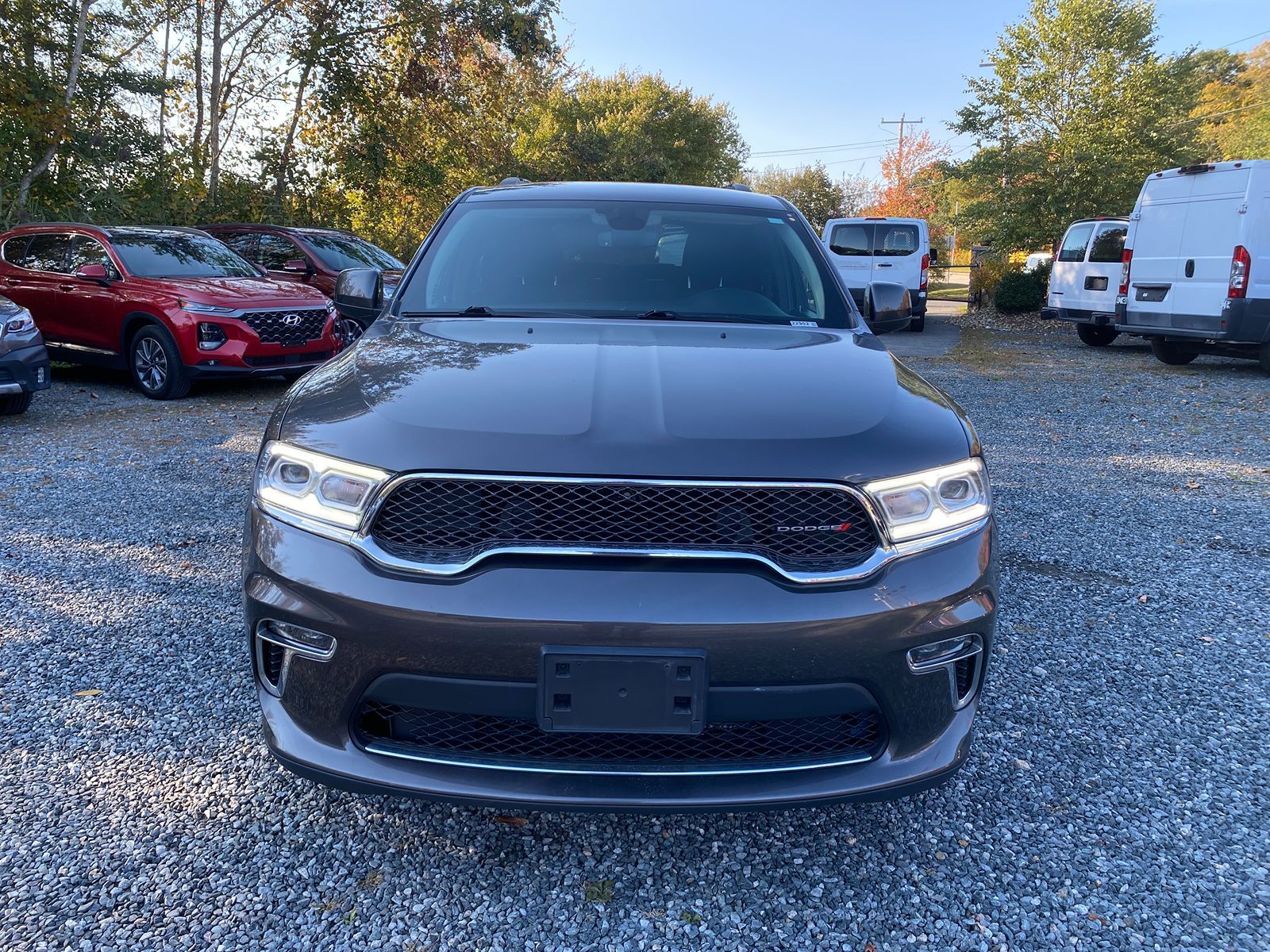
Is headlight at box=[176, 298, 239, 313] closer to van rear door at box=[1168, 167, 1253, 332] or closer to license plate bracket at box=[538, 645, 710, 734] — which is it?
license plate bracket at box=[538, 645, 710, 734]

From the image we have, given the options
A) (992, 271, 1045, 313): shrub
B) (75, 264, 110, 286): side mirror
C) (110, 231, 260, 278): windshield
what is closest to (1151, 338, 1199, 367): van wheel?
(992, 271, 1045, 313): shrub

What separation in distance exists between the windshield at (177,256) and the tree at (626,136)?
805 inches

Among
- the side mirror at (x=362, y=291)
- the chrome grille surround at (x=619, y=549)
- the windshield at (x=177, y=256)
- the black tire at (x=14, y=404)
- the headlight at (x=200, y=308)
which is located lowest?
the black tire at (x=14, y=404)

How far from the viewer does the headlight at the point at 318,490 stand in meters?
1.89

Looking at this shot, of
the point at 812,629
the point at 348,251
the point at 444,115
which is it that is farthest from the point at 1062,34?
the point at 812,629

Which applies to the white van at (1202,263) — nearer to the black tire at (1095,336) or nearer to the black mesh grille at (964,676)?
the black tire at (1095,336)

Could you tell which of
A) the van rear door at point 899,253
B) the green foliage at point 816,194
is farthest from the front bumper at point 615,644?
the green foliage at point 816,194

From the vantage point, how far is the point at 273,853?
2.15 m

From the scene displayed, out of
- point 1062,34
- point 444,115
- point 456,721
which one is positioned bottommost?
point 456,721

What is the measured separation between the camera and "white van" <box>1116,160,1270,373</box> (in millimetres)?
10211

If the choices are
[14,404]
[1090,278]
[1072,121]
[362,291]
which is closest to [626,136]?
[1072,121]

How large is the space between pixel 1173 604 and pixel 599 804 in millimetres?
3202

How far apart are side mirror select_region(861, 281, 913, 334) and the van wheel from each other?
10442mm

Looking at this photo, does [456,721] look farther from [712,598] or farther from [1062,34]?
[1062,34]
